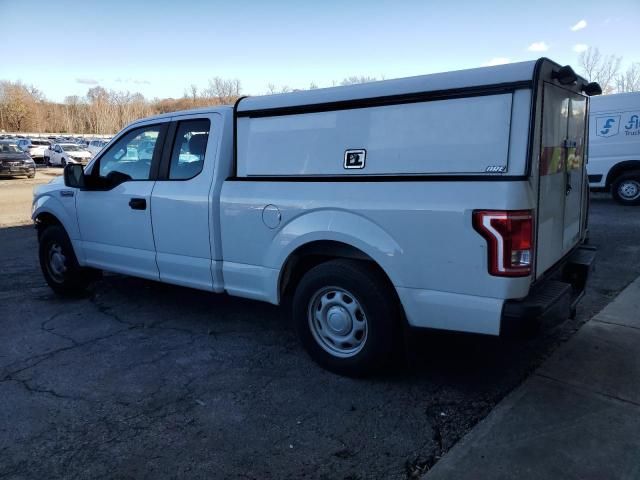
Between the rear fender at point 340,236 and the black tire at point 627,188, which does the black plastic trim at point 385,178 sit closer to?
the rear fender at point 340,236

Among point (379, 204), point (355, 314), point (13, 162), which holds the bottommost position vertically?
point (355, 314)

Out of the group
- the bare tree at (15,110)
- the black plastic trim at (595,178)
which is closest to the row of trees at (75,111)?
the bare tree at (15,110)

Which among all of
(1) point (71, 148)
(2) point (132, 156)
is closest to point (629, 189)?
(2) point (132, 156)

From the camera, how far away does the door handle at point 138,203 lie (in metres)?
4.53

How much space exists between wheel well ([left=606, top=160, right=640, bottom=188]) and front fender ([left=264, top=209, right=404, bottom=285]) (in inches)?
455

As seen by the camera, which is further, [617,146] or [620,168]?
[620,168]

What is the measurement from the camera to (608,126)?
12133 millimetres

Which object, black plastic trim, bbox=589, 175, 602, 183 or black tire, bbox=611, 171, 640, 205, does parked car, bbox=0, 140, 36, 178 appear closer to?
black plastic trim, bbox=589, 175, 602, 183

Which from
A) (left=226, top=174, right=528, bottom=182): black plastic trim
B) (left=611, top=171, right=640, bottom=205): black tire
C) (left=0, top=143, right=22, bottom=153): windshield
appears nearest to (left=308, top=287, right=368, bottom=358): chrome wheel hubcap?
(left=226, top=174, right=528, bottom=182): black plastic trim

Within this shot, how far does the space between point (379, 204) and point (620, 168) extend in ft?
38.5

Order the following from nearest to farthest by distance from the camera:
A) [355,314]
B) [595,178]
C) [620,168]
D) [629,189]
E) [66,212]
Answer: [355,314] < [66,212] < [620,168] < [629,189] < [595,178]

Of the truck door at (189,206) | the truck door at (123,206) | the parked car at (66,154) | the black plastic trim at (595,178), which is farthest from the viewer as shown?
the parked car at (66,154)

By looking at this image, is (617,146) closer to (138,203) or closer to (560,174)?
(560,174)

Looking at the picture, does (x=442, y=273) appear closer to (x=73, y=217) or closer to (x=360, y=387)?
(x=360, y=387)
